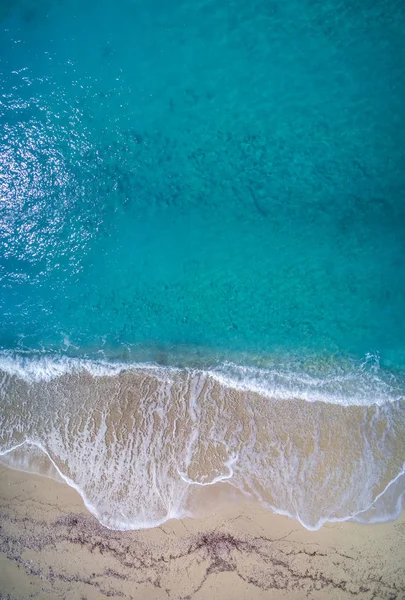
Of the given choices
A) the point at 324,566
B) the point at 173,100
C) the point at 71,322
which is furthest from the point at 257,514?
the point at 173,100

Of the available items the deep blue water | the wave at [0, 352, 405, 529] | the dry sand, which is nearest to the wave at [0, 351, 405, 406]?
the wave at [0, 352, 405, 529]

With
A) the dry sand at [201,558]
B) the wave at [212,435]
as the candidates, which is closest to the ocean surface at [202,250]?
the wave at [212,435]

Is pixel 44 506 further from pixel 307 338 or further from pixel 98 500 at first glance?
pixel 307 338

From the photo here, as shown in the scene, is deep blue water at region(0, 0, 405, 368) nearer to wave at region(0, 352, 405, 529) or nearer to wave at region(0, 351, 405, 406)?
wave at region(0, 351, 405, 406)

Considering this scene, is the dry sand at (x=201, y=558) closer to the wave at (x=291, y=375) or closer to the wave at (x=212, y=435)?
the wave at (x=212, y=435)

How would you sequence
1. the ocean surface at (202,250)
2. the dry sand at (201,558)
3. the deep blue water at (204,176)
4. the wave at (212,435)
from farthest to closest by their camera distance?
the deep blue water at (204,176) → the ocean surface at (202,250) → the wave at (212,435) → the dry sand at (201,558)

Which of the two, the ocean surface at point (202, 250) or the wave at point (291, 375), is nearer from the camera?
the ocean surface at point (202, 250)
